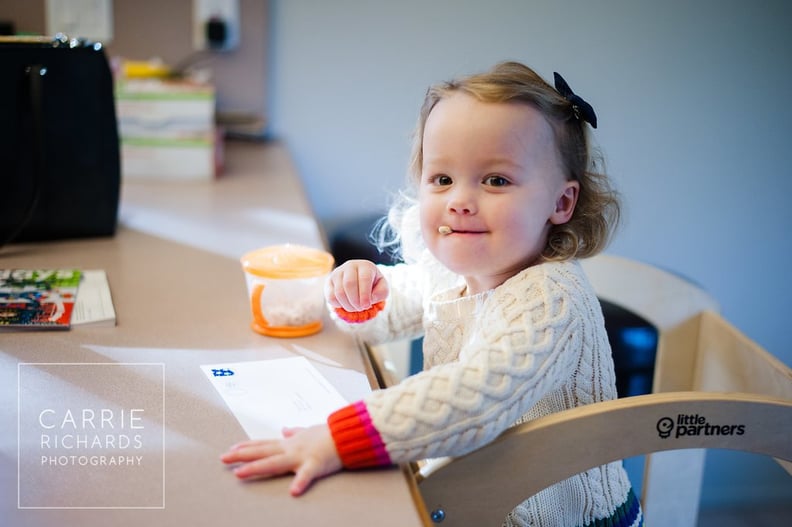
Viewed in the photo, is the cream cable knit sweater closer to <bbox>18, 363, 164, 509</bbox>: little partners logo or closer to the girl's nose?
the girl's nose

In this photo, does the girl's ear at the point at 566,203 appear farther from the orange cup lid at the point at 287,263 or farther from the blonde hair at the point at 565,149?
the orange cup lid at the point at 287,263

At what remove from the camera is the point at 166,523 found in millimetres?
585

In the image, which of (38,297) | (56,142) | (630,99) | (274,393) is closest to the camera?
(274,393)

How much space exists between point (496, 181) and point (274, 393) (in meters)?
0.32

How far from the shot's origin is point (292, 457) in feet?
2.15

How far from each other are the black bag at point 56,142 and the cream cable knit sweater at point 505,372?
595mm

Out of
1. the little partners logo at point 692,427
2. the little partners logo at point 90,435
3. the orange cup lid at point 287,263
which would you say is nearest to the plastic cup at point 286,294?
the orange cup lid at point 287,263

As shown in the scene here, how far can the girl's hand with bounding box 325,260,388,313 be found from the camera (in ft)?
3.15

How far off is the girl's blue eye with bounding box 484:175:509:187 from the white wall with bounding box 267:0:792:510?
1144 mm

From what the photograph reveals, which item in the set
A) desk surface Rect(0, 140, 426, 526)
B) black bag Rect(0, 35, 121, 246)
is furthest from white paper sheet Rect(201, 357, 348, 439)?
black bag Rect(0, 35, 121, 246)

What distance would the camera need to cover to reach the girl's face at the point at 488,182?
0.84 meters

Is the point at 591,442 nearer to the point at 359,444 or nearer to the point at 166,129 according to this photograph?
the point at 359,444

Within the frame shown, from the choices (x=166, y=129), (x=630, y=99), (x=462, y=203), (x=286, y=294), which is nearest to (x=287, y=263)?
(x=286, y=294)

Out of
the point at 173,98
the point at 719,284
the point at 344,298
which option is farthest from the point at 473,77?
the point at 719,284
